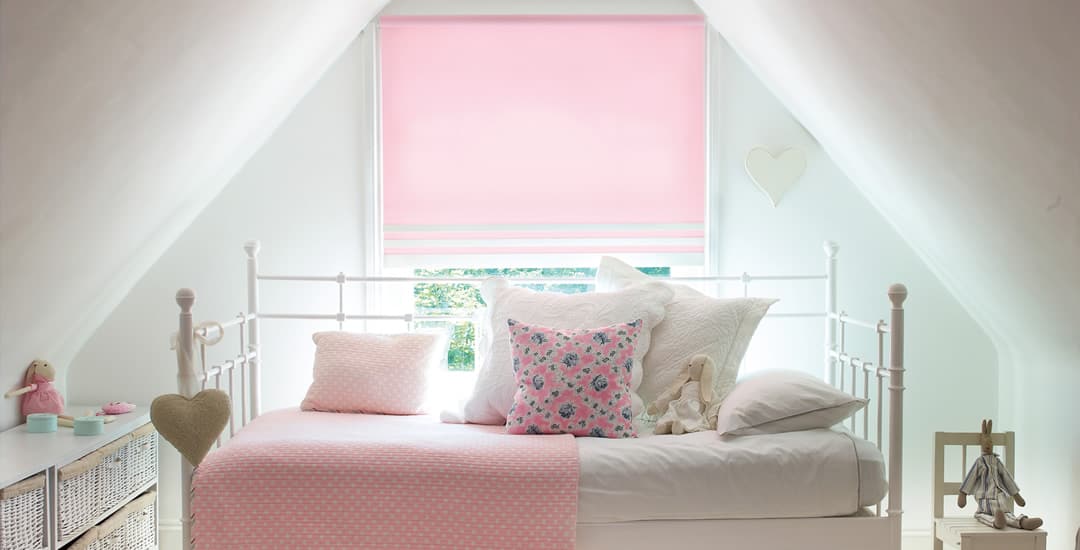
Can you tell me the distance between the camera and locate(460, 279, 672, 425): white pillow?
Result: 2.66 meters

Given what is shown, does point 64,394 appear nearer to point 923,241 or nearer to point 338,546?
point 338,546

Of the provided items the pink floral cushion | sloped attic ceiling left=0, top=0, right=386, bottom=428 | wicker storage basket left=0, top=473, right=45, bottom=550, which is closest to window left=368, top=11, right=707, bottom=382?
sloped attic ceiling left=0, top=0, right=386, bottom=428

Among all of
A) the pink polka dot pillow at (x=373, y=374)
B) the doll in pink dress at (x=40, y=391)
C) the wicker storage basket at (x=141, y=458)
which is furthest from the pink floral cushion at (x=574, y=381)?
the doll in pink dress at (x=40, y=391)

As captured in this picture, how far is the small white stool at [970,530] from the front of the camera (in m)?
2.32

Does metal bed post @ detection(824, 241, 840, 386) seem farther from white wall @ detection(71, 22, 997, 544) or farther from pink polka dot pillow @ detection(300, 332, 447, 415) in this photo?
pink polka dot pillow @ detection(300, 332, 447, 415)

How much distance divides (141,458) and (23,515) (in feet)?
2.33

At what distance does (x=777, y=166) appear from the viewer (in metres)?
3.31

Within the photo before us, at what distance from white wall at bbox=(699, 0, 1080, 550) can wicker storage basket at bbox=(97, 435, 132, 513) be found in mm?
2346

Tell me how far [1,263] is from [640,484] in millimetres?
1561

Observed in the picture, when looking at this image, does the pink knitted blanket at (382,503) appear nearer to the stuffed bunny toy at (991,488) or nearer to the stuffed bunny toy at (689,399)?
the stuffed bunny toy at (689,399)

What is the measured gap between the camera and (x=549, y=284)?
3453mm

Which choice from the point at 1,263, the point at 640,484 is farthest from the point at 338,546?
the point at 1,263

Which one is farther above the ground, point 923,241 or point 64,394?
point 923,241

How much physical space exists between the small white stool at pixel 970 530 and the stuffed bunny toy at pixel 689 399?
0.64 m
